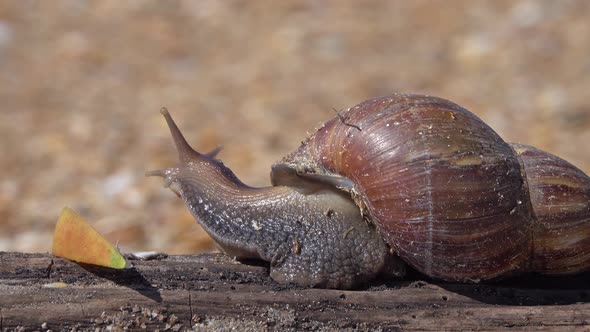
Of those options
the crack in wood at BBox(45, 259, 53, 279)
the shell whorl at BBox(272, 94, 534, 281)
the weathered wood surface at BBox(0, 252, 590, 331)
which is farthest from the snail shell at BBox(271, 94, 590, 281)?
the crack in wood at BBox(45, 259, 53, 279)

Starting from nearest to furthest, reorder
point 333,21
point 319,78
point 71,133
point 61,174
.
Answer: point 61,174
point 71,133
point 319,78
point 333,21

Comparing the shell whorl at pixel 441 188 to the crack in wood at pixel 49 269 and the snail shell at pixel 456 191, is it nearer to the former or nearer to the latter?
the snail shell at pixel 456 191

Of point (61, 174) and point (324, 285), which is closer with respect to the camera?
point (324, 285)

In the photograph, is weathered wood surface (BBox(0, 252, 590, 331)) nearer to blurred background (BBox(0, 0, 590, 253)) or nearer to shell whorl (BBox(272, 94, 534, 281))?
shell whorl (BBox(272, 94, 534, 281))

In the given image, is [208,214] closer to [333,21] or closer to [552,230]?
[552,230]

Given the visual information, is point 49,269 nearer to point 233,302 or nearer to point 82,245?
point 82,245

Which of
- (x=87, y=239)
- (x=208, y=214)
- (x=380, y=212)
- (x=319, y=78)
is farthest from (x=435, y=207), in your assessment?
(x=319, y=78)

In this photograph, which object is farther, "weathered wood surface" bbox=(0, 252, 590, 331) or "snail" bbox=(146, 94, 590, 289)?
"snail" bbox=(146, 94, 590, 289)
